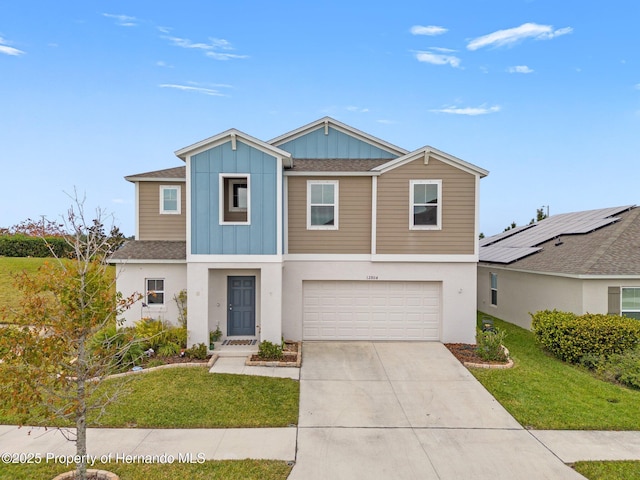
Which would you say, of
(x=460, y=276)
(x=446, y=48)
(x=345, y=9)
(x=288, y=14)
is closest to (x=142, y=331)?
(x=460, y=276)

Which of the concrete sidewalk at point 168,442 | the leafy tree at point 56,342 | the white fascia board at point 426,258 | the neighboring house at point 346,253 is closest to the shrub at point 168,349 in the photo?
the neighboring house at point 346,253

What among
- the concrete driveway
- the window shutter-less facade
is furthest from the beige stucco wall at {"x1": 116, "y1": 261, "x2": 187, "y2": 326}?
the window shutter-less facade

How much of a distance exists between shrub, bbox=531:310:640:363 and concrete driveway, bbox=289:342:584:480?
3.54 m

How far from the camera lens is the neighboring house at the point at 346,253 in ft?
40.2

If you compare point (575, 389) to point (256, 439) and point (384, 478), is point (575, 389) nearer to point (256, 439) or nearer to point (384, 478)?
point (384, 478)

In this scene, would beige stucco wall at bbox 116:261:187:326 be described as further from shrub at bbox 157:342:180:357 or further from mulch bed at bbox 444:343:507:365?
mulch bed at bbox 444:343:507:365

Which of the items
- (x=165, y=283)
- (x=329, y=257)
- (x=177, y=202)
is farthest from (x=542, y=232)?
(x=165, y=283)

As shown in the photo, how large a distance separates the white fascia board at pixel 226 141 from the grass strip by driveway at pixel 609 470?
9.82 meters

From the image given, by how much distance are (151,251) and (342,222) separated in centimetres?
661

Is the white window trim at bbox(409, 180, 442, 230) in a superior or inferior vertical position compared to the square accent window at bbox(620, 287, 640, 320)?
superior

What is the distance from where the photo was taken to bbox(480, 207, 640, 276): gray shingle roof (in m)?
12.5

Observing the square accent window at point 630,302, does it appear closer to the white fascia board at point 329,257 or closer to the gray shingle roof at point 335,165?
the white fascia board at point 329,257

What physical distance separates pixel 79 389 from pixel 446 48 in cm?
1921

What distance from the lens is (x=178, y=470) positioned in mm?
5648
